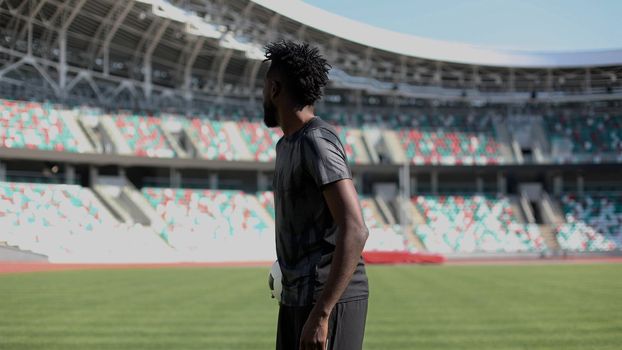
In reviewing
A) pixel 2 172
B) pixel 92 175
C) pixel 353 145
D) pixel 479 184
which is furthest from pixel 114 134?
pixel 479 184

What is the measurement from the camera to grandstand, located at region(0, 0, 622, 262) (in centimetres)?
3753

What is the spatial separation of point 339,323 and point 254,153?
43.6 meters

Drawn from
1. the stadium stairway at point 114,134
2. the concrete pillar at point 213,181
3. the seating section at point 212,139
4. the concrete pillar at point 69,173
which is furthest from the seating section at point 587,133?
the concrete pillar at point 69,173

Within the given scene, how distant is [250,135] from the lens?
47375 mm

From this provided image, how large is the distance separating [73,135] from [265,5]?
13.0m

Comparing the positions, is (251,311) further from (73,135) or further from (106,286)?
(73,135)

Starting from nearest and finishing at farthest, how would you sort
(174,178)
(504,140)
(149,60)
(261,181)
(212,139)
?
(149,60)
(174,178)
(212,139)
(261,181)
(504,140)

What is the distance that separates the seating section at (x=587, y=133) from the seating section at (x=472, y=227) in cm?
661

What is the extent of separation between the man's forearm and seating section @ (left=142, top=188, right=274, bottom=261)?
35.3 metres

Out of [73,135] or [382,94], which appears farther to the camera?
Result: [382,94]

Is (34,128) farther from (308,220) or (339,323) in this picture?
(339,323)

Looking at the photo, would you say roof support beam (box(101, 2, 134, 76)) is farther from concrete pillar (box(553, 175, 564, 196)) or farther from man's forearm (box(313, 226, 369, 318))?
man's forearm (box(313, 226, 369, 318))

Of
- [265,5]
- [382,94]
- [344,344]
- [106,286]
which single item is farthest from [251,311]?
[382,94]

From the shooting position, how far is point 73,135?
39219mm
